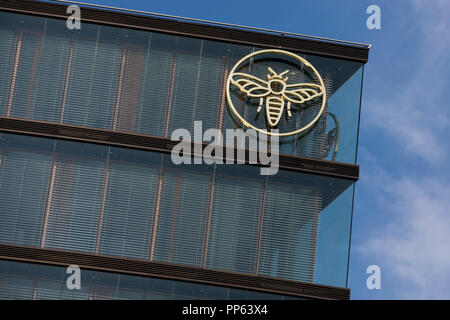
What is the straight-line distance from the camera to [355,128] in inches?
1377

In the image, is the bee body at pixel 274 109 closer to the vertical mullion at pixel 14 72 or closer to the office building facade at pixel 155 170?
the office building facade at pixel 155 170

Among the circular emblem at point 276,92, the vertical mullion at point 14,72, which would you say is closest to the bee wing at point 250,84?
the circular emblem at point 276,92

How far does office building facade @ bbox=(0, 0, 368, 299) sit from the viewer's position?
32750 millimetres

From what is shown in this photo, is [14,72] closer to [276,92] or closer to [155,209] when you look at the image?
[155,209]

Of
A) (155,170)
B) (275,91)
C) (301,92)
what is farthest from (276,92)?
(155,170)

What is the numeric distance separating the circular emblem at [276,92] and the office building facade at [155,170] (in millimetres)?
111

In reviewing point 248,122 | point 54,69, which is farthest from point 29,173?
point 248,122

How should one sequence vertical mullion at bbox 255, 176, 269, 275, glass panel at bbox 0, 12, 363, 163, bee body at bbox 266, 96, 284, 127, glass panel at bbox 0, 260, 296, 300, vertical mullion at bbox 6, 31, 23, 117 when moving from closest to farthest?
glass panel at bbox 0, 260, 296, 300, vertical mullion at bbox 255, 176, 269, 275, vertical mullion at bbox 6, 31, 23, 117, glass panel at bbox 0, 12, 363, 163, bee body at bbox 266, 96, 284, 127

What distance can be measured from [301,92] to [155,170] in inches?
241

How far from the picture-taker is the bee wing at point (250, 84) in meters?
35.2

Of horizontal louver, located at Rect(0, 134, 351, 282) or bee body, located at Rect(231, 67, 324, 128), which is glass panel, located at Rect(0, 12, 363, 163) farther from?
horizontal louver, located at Rect(0, 134, 351, 282)

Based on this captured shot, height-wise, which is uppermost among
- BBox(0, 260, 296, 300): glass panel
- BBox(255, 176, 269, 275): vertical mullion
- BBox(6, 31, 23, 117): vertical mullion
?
BBox(6, 31, 23, 117): vertical mullion

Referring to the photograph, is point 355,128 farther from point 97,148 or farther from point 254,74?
point 97,148

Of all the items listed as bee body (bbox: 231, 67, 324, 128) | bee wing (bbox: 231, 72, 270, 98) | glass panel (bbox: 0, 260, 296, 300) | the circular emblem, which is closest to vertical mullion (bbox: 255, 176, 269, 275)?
glass panel (bbox: 0, 260, 296, 300)
